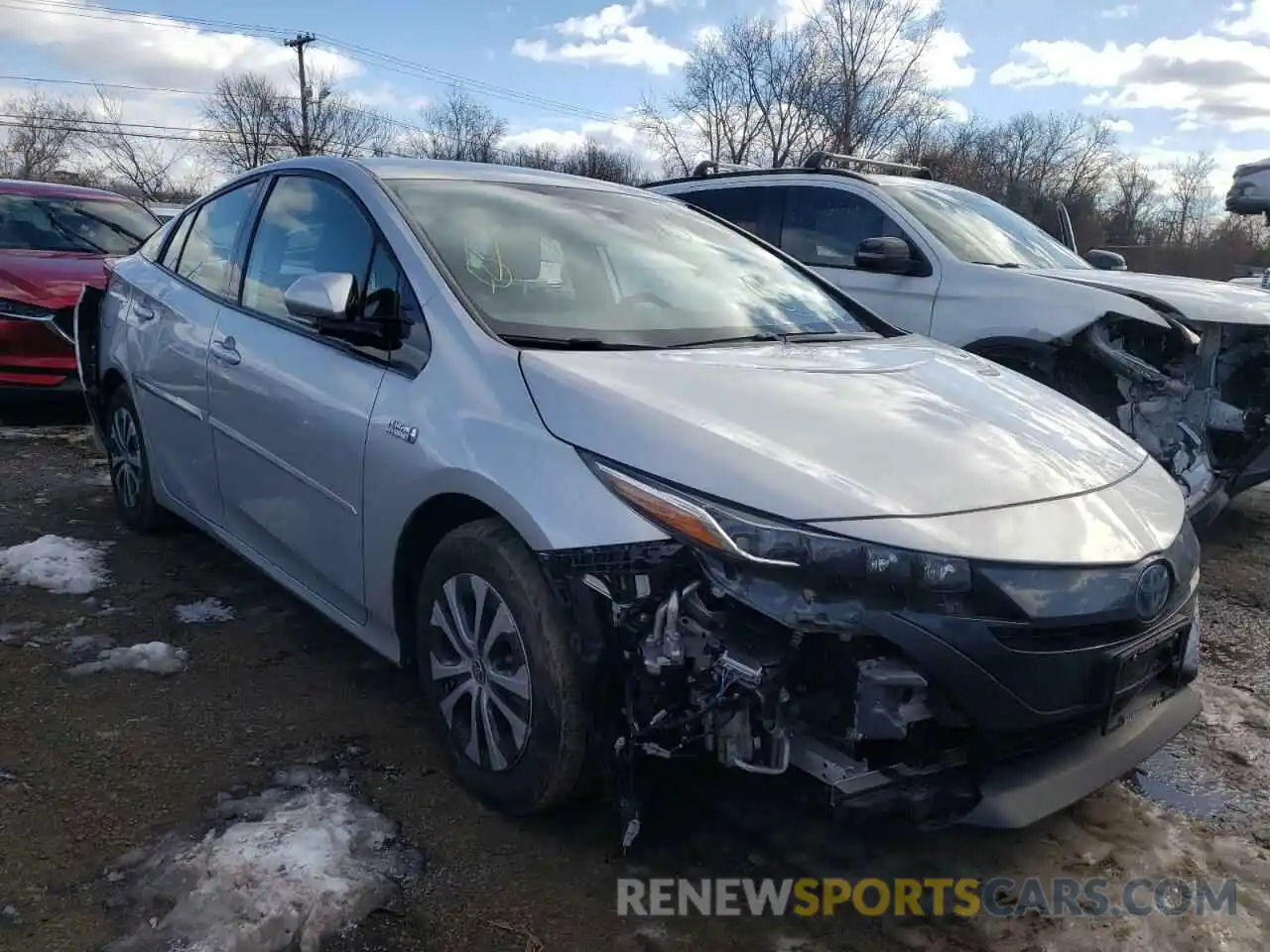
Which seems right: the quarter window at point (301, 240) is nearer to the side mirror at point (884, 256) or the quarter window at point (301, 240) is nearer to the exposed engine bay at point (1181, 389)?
the side mirror at point (884, 256)

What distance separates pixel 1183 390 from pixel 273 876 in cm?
453

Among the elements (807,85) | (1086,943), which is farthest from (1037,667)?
(807,85)

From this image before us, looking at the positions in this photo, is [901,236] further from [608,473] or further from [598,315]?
[608,473]

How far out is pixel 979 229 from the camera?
19.8ft

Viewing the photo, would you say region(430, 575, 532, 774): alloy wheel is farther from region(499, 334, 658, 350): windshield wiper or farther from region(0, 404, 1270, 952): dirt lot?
region(499, 334, 658, 350): windshield wiper

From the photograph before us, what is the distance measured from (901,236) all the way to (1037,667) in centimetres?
421

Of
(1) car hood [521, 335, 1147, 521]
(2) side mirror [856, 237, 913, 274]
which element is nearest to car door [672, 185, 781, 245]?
(2) side mirror [856, 237, 913, 274]

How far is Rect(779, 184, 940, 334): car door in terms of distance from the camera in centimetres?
566

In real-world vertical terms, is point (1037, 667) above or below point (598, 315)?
below

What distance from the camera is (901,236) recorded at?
5.82 meters

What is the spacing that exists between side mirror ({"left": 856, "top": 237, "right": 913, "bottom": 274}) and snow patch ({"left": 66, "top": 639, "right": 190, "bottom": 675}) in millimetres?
3952

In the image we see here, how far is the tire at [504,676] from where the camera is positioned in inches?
91.0

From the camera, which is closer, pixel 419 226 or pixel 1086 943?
pixel 1086 943

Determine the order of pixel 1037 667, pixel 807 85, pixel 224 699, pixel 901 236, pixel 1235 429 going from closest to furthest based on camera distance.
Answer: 1. pixel 1037 667
2. pixel 224 699
3. pixel 1235 429
4. pixel 901 236
5. pixel 807 85
